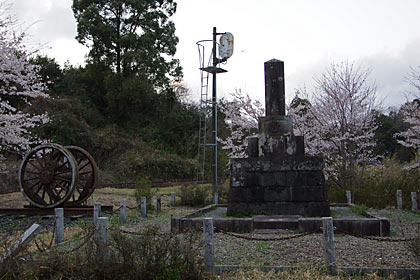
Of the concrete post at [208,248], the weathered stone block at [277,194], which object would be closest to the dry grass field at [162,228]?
the concrete post at [208,248]

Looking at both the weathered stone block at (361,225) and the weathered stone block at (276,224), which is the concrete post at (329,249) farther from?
the weathered stone block at (276,224)

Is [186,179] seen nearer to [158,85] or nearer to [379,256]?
[158,85]

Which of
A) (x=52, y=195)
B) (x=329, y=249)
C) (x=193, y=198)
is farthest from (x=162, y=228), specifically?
(x=193, y=198)

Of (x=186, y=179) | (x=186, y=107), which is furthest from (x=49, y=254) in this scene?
(x=186, y=107)

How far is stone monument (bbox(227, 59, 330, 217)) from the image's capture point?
1023 cm

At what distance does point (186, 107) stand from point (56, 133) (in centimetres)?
1277

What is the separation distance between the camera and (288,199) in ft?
33.8

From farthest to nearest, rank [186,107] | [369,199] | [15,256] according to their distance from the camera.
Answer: [186,107], [369,199], [15,256]

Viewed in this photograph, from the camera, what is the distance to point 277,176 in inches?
410

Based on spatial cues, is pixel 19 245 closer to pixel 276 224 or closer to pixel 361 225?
pixel 276 224

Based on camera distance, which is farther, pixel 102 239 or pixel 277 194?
pixel 277 194

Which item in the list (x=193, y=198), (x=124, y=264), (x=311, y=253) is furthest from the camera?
(x=193, y=198)

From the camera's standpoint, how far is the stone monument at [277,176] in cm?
1023

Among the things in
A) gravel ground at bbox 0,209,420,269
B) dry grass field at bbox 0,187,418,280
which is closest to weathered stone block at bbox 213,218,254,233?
gravel ground at bbox 0,209,420,269
